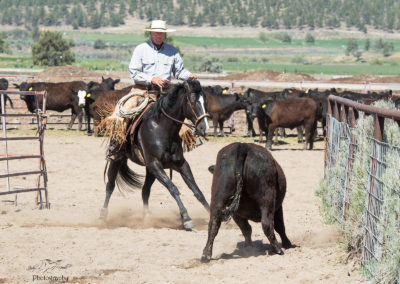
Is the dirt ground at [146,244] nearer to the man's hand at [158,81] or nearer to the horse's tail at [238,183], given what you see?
the horse's tail at [238,183]

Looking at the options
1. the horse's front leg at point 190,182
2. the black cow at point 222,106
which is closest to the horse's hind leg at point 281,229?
the horse's front leg at point 190,182

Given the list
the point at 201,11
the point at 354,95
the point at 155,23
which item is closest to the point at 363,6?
the point at 201,11

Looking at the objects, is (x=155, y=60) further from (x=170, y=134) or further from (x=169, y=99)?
(x=170, y=134)

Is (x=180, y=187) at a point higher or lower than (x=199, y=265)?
lower

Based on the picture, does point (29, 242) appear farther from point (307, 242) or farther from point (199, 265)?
point (307, 242)

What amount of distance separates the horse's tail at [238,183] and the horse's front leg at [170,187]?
2086 millimetres

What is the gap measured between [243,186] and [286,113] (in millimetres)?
12894

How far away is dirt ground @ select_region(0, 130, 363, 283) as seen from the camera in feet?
19.5

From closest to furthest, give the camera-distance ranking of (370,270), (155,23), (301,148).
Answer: (370,270), (155,23), (301,148)

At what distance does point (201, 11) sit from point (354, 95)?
177 meters

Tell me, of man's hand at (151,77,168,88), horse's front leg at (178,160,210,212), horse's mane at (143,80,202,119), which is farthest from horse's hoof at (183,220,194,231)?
man's hand at (151,77,168,88)

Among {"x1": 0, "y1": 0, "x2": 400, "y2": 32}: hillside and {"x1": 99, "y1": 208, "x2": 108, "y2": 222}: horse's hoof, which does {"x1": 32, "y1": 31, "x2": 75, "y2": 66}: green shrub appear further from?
{"x1": 0, "y1": 0, "x2": 400, "y2": 32}: hillside

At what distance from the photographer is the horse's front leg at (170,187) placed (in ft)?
26.9

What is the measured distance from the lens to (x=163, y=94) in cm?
870
